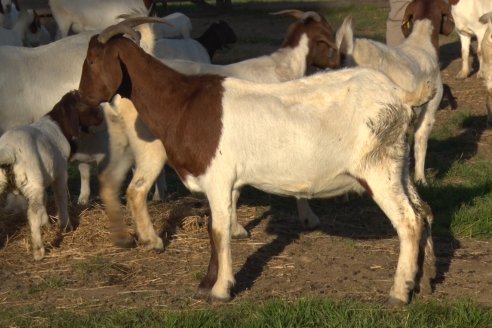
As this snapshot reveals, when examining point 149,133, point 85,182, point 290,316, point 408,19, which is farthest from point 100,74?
point 408,19

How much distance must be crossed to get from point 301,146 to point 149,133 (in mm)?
1854

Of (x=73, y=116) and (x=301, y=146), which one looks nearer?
(x=301, y=146)

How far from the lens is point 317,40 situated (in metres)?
10.3

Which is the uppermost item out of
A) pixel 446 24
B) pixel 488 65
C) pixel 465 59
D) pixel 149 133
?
pixel 446 24

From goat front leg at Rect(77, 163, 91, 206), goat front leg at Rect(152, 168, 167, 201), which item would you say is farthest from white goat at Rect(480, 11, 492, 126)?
goat front leg at Rect(77, 163, 91, 206)

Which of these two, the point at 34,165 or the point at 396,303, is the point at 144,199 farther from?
the point at 396,303

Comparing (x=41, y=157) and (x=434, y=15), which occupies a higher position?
(x=434, y=15)

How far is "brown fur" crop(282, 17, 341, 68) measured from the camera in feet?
33.8

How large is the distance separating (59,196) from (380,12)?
1673 cm

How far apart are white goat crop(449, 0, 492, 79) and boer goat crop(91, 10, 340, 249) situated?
24.6 ft

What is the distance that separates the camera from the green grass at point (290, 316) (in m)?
6.93

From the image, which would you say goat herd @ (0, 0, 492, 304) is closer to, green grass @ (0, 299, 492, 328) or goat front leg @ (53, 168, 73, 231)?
goat front leg @ (53, 168, 73, 231)

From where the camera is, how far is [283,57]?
10109mm

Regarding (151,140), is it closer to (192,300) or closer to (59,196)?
(59,196)
